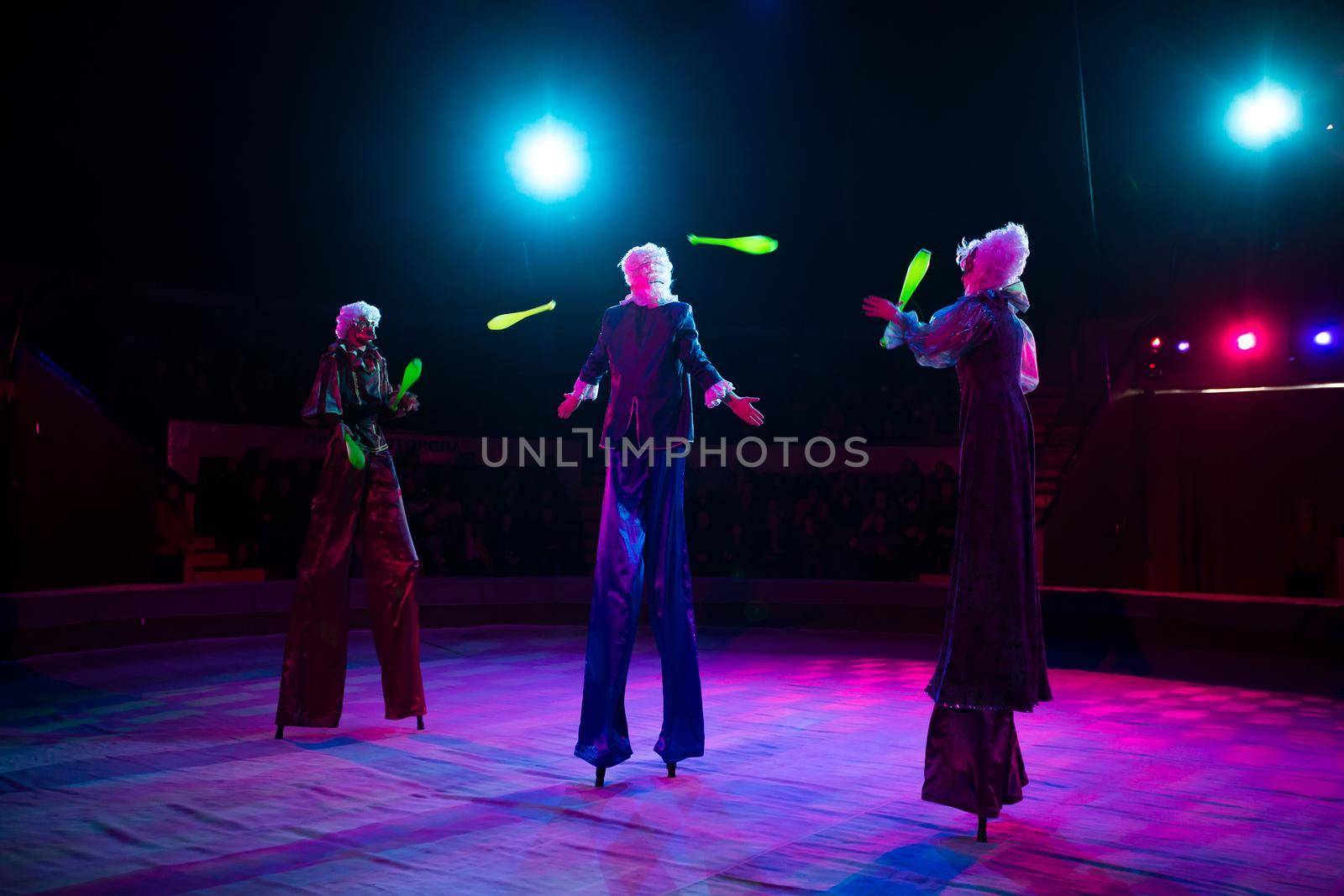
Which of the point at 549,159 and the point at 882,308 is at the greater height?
the point at 549,159

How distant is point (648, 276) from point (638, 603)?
128cm

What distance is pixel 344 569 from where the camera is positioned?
4.73m

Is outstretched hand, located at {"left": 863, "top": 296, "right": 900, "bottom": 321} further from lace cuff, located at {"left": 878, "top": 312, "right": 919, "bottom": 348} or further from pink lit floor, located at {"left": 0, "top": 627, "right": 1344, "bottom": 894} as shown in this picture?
pink lit floor, located at {"left": 0, "top": 627, "right": 1344, "bottom": 894}

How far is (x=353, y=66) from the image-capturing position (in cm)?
1075

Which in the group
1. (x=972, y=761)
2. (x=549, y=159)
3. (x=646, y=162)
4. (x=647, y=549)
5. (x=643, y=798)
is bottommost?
(x=643, y=798)

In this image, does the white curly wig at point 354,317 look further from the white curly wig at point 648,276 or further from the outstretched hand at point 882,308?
the outstretched hand at point 882,308

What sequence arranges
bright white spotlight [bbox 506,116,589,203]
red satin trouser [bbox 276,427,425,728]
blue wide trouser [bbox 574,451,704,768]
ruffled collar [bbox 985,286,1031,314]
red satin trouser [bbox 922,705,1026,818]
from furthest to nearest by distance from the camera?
bright white spotlight [bbox 506,116,589,203] < red satin trouser [bbox 276,427,425,728] < blue wide trouser [bbox 574,451,704,768] < ruffled collar [bbox 985,286,1031,314] < red satin trouser [bbox 922,705,1026,818]

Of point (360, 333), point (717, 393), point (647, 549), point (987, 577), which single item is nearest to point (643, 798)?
point (647, 549)

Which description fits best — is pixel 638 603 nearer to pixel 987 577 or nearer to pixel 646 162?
pixel 987 577

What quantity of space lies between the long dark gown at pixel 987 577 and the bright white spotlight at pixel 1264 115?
31.1 feet

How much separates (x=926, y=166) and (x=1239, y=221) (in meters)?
4.16

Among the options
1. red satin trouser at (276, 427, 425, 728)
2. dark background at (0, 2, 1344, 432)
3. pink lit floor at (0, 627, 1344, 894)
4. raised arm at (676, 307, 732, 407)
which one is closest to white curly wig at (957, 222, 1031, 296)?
raised arm at (676, 307, 732, 407)

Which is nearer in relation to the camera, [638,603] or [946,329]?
[946,329]

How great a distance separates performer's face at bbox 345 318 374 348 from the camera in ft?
16.1
